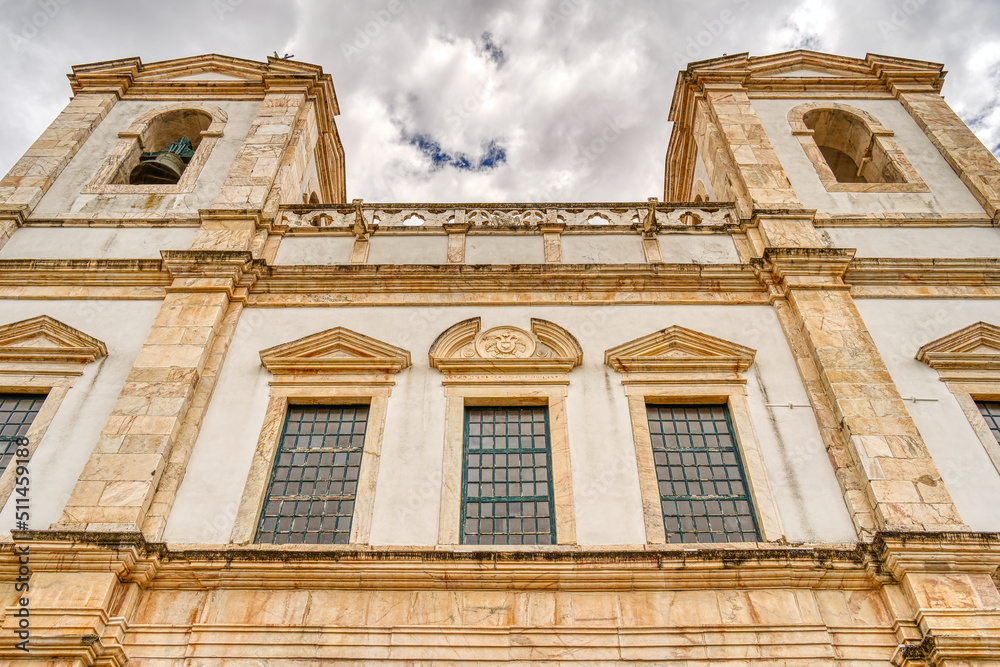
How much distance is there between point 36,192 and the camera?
532 inches

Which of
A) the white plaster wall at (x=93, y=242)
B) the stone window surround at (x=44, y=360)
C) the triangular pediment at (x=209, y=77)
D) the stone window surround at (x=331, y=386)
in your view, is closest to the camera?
the stone window surround at (x=331, y=386)

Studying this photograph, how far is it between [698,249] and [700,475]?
4.72 metres

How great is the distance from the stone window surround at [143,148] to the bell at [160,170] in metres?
0.40

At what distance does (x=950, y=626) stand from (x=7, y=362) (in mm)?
11904

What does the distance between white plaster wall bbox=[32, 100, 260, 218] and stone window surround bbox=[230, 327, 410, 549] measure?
4.44 meters

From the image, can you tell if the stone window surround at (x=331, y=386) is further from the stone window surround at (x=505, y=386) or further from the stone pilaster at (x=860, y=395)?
the stone pilaster at (x=860, y=395)

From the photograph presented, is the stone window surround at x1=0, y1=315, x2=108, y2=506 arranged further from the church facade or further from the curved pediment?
the curved pediment

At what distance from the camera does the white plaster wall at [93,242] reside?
488 inches

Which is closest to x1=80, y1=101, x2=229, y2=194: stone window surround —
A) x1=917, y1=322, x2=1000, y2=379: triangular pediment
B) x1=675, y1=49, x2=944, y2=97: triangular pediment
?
x1=675, y1=49, x2=944, y2=97: triangular pediment

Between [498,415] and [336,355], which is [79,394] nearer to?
[336,355]

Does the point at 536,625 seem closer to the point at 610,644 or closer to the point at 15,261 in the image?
the point at 610,644

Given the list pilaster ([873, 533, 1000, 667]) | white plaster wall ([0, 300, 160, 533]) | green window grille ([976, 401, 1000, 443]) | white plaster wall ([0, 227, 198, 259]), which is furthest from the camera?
white plaster wall ([0, 227, 198, 259])

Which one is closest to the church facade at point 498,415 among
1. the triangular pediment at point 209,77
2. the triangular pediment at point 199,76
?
the triangular pediment at point 199,76

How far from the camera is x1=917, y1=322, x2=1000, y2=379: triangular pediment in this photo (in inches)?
405
